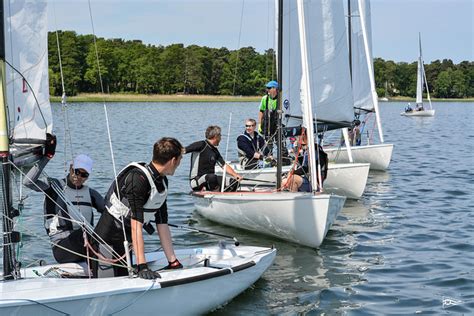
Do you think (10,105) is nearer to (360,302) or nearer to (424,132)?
(360,302)

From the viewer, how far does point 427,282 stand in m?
7.16

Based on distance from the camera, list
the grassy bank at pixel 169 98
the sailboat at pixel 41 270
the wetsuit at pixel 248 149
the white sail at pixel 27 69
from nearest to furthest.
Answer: the sailboat at pixel 41 270, the white sail at pixel 27 69, the wetsuit at pixel 248 149, the grassy bank at pixel 169 98

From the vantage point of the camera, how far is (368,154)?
15.8 metres

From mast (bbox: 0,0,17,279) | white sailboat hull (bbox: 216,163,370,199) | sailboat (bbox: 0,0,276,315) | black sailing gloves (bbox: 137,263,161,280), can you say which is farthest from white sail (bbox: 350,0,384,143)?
mast (bbox: 0,0,17,279)

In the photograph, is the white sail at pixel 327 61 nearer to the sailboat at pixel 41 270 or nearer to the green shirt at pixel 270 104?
the green shirt at pixel 270 104

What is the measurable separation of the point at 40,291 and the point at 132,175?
3.25 feet

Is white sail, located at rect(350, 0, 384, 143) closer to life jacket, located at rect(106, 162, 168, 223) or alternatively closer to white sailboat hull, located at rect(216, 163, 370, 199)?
white sailboat hull, located at rect(216, 163, 370, 199)

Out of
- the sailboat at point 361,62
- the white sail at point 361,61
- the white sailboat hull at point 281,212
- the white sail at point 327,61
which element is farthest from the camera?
the white sail at point 361,61

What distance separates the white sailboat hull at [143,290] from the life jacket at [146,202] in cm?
46

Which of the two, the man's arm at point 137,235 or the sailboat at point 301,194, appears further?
the sailboat at point 301,194

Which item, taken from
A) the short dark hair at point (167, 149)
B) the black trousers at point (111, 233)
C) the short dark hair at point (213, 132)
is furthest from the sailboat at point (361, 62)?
the short dark hair at point (167, 149)

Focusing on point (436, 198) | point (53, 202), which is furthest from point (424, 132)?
point (53, 202)

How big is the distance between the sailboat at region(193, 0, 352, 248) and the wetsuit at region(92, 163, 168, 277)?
10.5 ft

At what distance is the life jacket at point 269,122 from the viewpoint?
1113 cm
